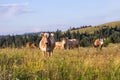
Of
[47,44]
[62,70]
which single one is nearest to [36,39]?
[47,44]

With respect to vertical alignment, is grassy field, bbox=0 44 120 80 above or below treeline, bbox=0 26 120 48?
above

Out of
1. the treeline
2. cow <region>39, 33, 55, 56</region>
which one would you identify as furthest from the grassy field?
cow <region>39, 33, 55, 56</region>

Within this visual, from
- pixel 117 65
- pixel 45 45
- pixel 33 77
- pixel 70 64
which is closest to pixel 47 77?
pixel 33 77

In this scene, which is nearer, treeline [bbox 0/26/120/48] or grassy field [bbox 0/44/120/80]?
grassy field [bbox 0/44/120/80]


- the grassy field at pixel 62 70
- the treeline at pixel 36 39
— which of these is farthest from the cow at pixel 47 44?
the grassy field at pixel 62 70

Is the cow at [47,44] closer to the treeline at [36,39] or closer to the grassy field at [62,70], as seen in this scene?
the treeline at [36,39]

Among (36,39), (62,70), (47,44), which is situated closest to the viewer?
(62,70)

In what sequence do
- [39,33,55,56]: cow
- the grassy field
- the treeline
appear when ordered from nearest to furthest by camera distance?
the grassy field < [39,33,55,56]: cow < the treeline

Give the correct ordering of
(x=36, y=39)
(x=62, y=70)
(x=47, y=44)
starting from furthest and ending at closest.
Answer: (x=36, y=39), (x=47, y=44), (x=62, y=70)

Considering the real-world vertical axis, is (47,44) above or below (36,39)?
above

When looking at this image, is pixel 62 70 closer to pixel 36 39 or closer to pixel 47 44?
pixel 47 44

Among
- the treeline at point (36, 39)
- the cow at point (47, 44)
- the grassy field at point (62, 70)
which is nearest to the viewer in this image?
the grassy field at point (62, 70)

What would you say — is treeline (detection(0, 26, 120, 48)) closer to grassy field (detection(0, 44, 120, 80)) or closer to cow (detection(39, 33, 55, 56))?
cow (detection(39, 33, 55, 56))

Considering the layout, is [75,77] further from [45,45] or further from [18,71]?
[45,45]
